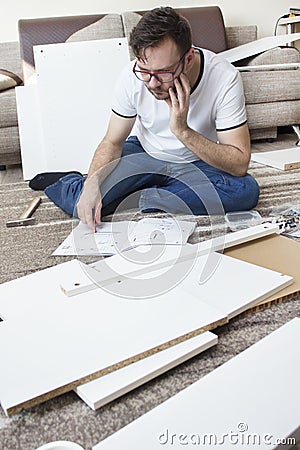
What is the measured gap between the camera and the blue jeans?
67.1 inches

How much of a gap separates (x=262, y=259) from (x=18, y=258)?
673mm

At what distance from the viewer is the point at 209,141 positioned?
1577mm

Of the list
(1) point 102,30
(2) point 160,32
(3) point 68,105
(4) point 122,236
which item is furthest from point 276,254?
(1) point 102,30

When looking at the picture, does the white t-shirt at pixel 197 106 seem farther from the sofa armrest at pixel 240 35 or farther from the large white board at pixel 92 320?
the sofa armrest at pixel 240 35

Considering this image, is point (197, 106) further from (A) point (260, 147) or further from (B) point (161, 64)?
(A) point (260, 147)

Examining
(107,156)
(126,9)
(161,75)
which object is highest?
(126,9)

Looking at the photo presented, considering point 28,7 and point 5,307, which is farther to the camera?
point 28,7

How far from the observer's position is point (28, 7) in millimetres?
3447

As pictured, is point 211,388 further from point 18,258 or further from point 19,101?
point 19,101

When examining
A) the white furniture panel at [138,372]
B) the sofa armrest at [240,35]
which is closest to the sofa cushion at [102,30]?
the sofa armrest at [240,35]

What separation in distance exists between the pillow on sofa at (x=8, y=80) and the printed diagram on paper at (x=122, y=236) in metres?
1.57

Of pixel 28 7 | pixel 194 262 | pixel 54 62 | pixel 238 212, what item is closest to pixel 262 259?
pixel 194 262

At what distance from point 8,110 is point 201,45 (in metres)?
1.38

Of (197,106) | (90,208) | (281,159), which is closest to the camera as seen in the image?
(90,208)
